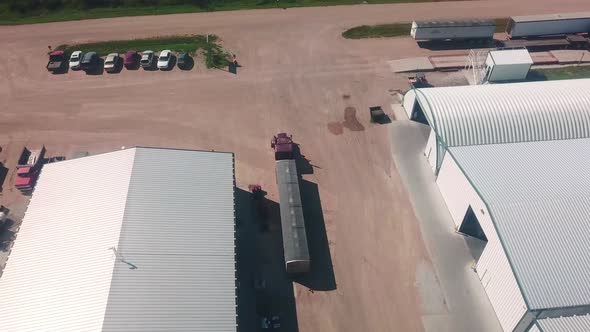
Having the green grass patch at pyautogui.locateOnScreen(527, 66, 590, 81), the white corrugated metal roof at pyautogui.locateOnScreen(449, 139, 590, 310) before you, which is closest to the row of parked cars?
the white corrugated metal roof at pyautogui.locateOnScreen(449, 139, 590, 310)

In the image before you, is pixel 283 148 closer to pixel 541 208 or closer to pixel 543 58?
pixel 541 208

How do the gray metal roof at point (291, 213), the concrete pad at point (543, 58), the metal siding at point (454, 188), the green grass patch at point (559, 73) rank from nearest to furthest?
the gray metal roof at point (291, 213), the metal siding at point (454, 188), the green grass patch at point (559, 73), the concrete pad at point (543, 58)

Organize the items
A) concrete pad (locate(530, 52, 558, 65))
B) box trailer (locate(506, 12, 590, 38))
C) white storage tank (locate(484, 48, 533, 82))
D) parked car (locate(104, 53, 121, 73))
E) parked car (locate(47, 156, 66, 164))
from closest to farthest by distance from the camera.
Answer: parked car (locate(47, 156, 66, 164)) → white storage tank (locate(484, 48, 533, 82)) → parked car (locate(104, 53, 121, 73)) → concrete pad (locate(530, 52, 558, 65)) → box trailer (locate(506, 12, 590, 38))

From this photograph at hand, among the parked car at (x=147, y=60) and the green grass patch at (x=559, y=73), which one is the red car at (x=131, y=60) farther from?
the green grass patch at (x=559, y=73)

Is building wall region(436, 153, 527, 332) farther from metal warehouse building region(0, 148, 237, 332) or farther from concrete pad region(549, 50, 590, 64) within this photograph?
concrete pad region(549, 50, 590, 64)

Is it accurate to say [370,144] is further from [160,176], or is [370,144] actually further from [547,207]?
[160,176]

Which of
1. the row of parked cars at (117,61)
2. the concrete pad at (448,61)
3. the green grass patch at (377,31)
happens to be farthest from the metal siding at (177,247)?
the concrete pad at (448,61)

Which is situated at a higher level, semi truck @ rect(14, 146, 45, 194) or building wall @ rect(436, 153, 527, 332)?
building wall @ rect(436, 153, 527, 332)
